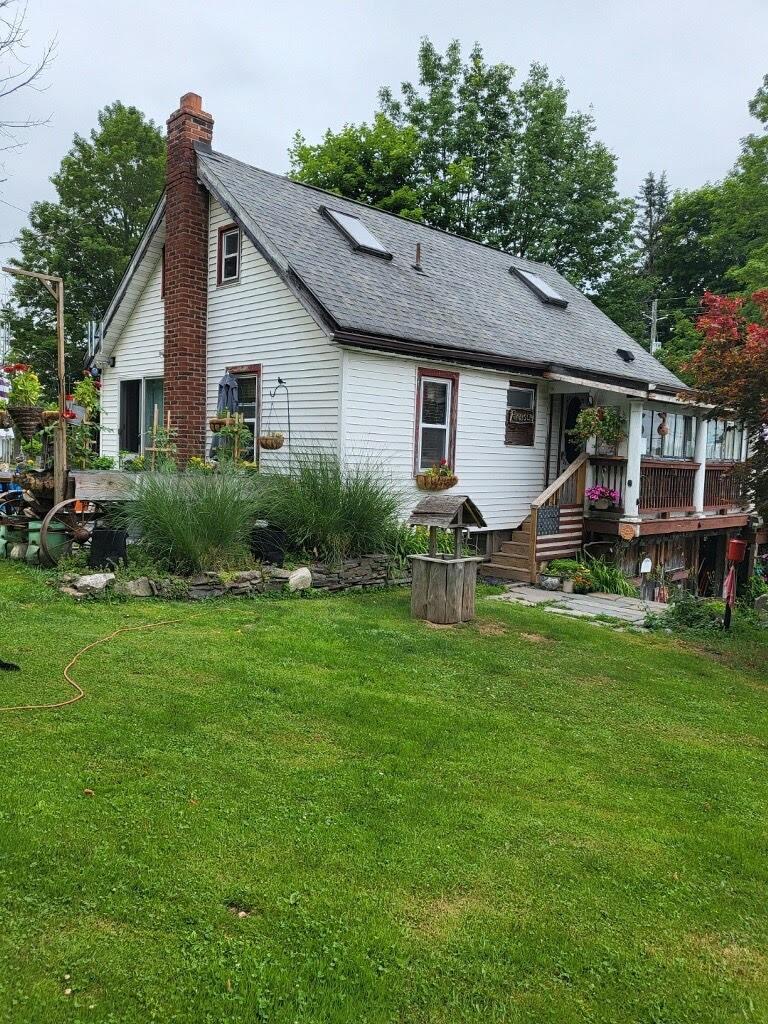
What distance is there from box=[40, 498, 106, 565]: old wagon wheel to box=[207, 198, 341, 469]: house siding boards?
3110 millimetres

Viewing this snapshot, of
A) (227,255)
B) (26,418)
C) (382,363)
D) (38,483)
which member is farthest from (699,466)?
(26,418)

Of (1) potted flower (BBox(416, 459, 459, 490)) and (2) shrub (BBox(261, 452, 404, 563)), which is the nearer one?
(2) shrub (BBox(261, 452, 404, 563))

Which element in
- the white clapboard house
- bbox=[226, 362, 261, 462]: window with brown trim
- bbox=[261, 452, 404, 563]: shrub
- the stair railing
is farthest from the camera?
bbox=[226, 362, 261, 462]: window with brown trim

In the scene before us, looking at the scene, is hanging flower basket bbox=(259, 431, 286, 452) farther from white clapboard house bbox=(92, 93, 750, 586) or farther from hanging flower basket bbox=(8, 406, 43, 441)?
hanging flower basket bbox=(8, 406, 43, 441)

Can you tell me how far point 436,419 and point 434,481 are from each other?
105 centimetres

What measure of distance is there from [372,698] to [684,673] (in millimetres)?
3160

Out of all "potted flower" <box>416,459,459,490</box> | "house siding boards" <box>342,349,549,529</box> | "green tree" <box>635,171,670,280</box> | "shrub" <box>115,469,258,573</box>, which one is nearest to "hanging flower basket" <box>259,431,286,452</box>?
"house siding boards" <box>342,349,549,529</box>

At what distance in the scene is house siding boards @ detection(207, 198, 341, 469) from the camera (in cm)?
1045

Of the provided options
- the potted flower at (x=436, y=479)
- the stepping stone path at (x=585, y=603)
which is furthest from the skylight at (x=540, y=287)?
the stepping stone path at (x=585, y=603)

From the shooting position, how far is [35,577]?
317 inches

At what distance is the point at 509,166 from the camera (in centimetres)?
2638

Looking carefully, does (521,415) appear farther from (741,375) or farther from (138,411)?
(138,411)

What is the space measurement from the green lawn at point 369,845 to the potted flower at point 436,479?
5506 mm

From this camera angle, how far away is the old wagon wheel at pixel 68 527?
8.50 m
